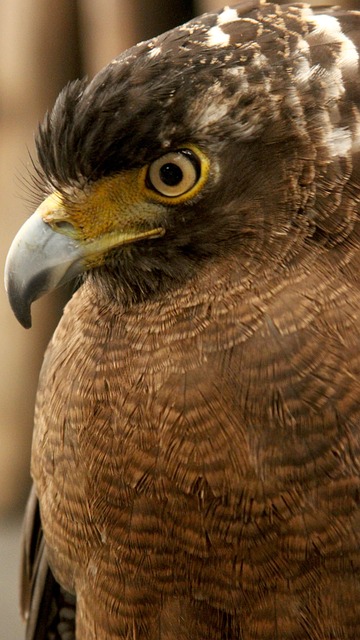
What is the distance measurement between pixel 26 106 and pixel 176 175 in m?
1.70

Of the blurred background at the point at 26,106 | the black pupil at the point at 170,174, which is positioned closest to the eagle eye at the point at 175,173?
the black pupil at the point at 170,174

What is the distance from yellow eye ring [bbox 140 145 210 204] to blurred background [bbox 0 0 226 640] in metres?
1.23

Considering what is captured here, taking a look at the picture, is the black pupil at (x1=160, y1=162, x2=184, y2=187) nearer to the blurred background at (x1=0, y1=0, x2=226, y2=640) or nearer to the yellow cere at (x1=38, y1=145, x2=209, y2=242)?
the yellow cere at (x1=38, y1=145, x2=209, y2=242)

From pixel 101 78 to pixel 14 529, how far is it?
2172 mm

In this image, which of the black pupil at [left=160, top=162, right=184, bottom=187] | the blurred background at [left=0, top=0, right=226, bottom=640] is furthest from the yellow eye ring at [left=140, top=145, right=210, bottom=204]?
the blurred background at [left=0, top=0, right=226, bottom=640]

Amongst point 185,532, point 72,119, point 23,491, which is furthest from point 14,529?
point 72,119

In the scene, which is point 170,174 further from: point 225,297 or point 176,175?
point 225,297

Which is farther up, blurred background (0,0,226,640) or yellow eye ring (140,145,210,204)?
yellow eye ring (140,145,210,204)

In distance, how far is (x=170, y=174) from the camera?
4.37 ft

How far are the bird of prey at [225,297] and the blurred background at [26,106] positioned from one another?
46.1 inches

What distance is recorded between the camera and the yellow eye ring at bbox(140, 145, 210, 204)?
1330mm

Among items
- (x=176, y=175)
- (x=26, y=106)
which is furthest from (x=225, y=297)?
(x=26, y=106)

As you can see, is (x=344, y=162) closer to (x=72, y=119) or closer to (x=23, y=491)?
(x=72, y=119)

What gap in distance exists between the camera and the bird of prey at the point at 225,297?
4.36 feet
